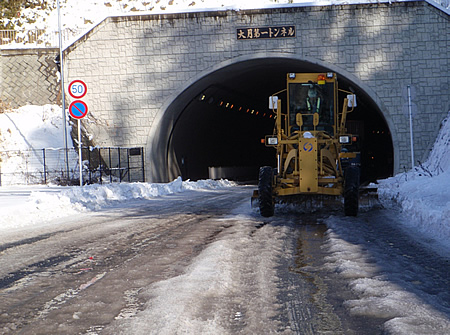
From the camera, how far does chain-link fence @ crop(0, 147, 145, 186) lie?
27844 mm

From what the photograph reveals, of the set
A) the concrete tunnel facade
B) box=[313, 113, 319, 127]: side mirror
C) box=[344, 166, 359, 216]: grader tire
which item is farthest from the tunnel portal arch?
box=[344, 166, 359, 216]: grader tire

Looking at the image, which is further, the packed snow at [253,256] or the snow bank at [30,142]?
the snow bank at [30,142]

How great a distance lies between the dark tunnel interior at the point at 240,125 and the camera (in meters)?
30.3

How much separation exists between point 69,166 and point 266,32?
1220cm

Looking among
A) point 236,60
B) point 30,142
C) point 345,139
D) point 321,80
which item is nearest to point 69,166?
point 30,142

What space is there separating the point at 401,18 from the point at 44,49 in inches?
745

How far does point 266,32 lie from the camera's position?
26.8 metres

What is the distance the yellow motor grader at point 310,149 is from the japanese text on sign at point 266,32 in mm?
13273

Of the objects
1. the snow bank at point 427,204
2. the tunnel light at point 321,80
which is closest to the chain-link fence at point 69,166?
the snow bank at point 427,204

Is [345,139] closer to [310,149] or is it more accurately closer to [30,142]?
[310,149]

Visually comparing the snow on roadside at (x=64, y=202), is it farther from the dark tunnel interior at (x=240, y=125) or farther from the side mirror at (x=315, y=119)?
the dark tunnel interior at (x=240, y=125)

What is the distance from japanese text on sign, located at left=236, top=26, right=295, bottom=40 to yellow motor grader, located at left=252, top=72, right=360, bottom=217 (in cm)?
1327

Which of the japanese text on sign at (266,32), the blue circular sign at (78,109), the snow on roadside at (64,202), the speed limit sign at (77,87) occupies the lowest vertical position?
the snow on roadside at (64,202)

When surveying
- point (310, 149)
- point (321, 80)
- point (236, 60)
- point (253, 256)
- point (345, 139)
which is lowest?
point (253, 256)
